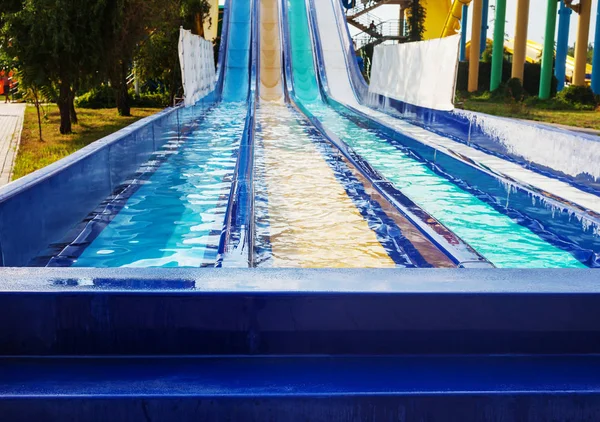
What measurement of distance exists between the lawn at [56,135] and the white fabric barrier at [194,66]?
4.24ft

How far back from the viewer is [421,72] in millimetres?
8906

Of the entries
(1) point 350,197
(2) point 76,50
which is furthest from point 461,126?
(2) point 76,50

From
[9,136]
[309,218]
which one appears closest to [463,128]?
[309,218]

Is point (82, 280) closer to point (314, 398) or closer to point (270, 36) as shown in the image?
point (314, 398)

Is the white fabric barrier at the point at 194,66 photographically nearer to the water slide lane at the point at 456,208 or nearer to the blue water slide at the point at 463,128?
the water slide lane at the point at 456,208

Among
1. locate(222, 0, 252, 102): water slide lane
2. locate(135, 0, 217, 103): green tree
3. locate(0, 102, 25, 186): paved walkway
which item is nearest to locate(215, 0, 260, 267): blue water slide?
locate(0, 102, 25, 186): paved walkway

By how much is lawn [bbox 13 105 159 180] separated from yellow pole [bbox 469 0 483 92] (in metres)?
8.40

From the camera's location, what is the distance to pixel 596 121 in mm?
10273

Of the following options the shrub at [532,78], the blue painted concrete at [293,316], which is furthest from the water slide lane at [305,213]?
the shrub at [532,78]

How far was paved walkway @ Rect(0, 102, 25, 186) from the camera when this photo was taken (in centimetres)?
604

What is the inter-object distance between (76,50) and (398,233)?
604cm

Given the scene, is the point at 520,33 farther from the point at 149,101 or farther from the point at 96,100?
the point at 96,100

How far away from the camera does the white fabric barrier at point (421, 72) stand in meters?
7.72

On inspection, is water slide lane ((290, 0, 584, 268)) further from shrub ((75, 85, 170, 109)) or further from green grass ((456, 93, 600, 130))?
shrub ((75, 85, 170, 109))
